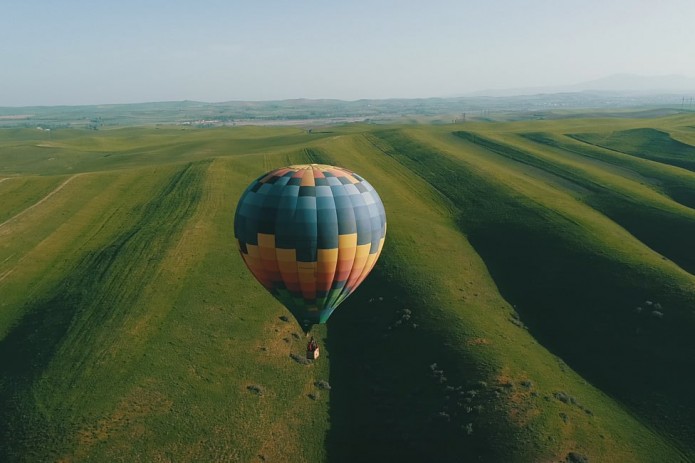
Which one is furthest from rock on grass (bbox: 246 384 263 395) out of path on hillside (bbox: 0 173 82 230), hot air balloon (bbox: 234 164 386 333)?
path on hillside (bbox: 0 173 82 230)

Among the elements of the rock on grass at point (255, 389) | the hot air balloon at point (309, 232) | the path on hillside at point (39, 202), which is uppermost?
the hot air balloon at point (309, 232)

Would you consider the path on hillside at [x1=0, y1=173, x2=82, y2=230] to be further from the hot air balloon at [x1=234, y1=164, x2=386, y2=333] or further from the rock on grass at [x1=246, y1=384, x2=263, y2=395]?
the hot air balloon at [x1=234, y1=164, x2=386, y2=333]

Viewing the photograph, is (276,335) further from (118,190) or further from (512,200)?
(118,190)

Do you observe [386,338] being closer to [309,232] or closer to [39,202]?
[309,232]

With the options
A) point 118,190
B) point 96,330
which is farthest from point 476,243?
point 118,190

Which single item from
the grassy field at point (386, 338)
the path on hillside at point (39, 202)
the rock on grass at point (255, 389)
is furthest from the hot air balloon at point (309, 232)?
the path on hillside at point (39, 202)

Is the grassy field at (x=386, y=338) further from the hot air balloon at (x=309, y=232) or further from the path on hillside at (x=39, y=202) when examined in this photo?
the hot air balloon at (x=309, y=232)
